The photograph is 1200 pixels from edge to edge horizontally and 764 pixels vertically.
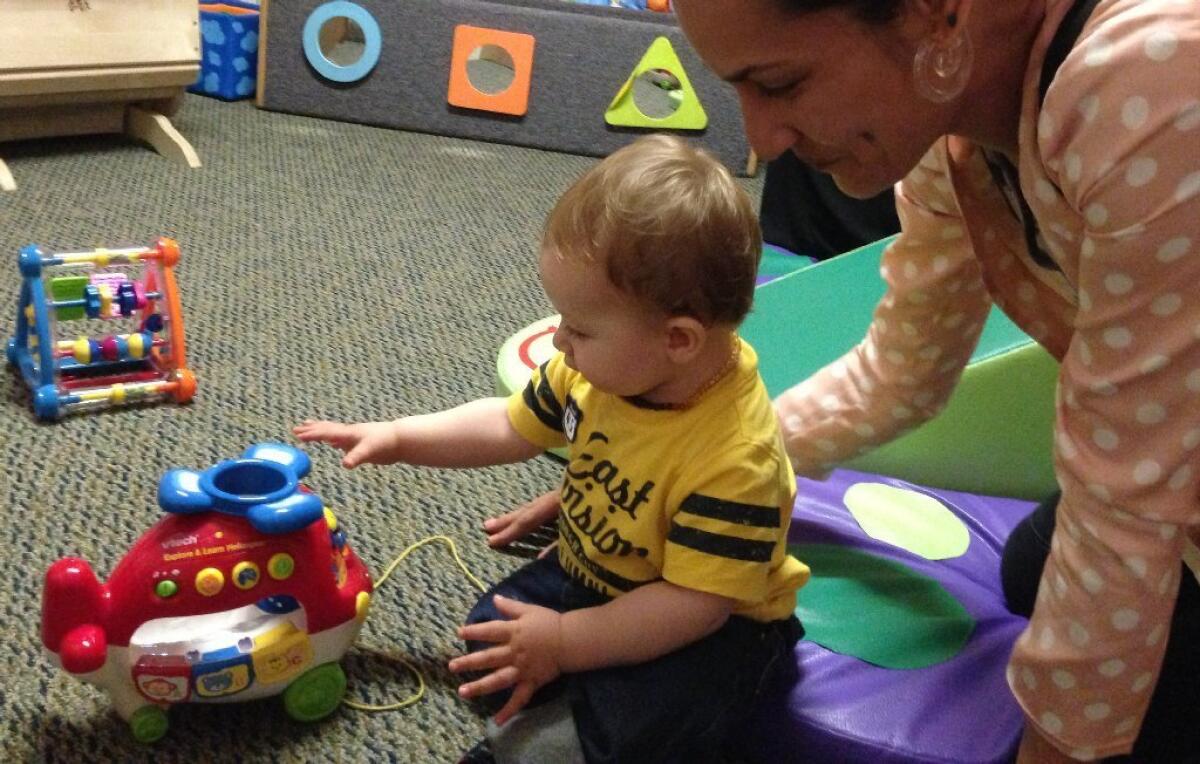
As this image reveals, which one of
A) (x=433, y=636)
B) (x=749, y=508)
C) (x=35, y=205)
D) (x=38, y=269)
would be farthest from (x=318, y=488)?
(x=35, y=205)

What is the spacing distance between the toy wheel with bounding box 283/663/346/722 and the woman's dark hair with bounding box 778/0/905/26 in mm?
580

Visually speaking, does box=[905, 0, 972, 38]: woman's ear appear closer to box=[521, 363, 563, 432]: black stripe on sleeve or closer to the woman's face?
the woman's face

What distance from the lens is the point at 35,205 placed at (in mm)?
1777

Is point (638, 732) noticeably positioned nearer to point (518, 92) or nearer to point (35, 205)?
point (35, 205)

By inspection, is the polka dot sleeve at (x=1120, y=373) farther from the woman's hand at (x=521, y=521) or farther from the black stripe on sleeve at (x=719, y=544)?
the woman's hand at (x=521, y=521)

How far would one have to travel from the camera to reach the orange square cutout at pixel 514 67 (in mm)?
2492

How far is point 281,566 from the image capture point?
0.78m

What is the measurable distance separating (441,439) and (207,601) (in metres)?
0.23

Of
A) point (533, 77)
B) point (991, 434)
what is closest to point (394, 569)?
point (991, 434)

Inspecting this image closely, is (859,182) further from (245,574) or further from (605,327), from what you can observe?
(245,574)

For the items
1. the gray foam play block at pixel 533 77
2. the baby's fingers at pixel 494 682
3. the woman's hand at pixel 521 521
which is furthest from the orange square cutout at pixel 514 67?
the baby's fingers at pixel 494 682

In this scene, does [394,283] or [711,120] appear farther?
[711,120]

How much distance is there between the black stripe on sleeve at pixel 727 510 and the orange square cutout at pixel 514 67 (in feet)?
6.31

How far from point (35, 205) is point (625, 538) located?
1.42 m
